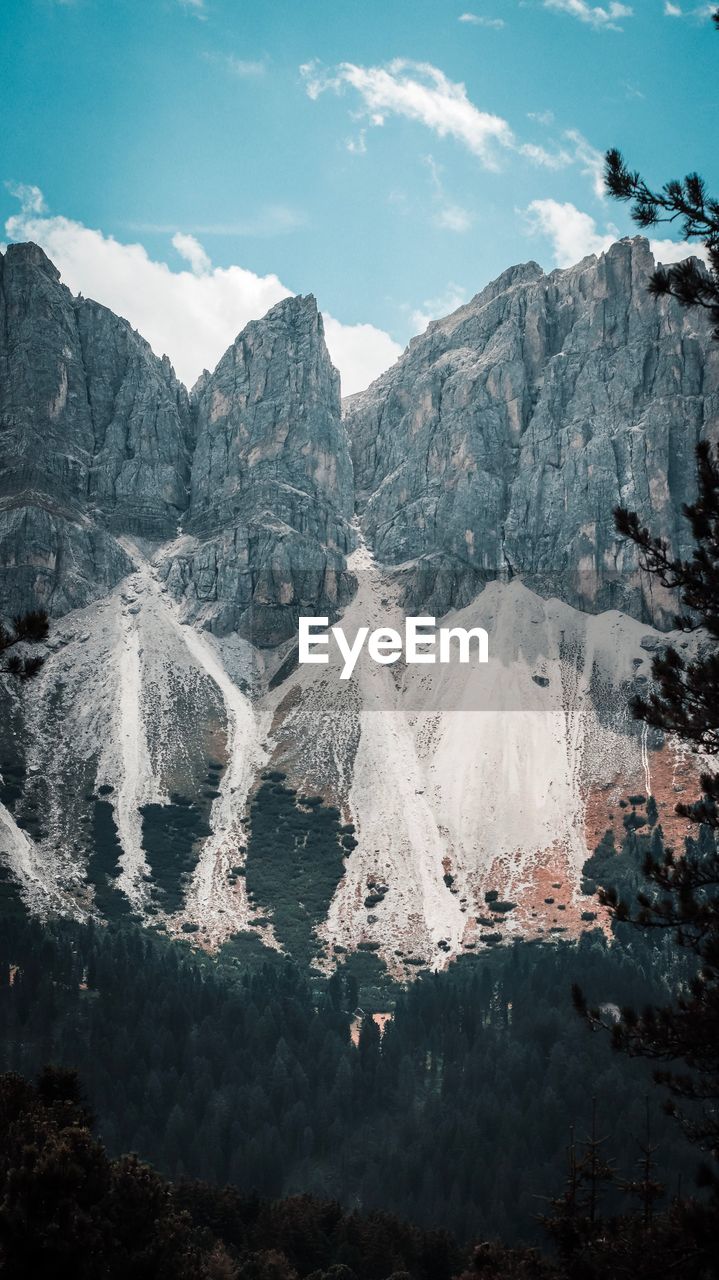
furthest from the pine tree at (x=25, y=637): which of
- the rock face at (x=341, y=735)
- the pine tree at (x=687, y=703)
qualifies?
the rock face at (x=341, y=735)

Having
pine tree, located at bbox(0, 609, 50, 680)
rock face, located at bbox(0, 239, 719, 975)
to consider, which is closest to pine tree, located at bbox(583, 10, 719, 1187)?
pine tree, located at bbox(0, 609, 50, 680)

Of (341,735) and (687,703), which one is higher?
(687,703)

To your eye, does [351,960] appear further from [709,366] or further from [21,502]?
[709,366]

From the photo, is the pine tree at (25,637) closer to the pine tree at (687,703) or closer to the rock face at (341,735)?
the pine tree at (687,703)

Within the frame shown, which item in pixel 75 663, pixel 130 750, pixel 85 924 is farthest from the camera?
pixel 75 663

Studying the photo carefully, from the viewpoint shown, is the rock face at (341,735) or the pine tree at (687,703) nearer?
the pine tree at (687,703)

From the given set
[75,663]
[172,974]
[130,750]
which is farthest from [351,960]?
[75,663]

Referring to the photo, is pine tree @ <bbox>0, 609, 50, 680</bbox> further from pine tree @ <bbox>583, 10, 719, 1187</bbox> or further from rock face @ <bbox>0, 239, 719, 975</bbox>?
rock face @ <bbox>0, 239, 719, 975</bbox>

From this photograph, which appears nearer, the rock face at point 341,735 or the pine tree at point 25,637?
the pine tree at point 25,637

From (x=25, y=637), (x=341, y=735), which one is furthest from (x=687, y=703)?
(x=341, y=735)

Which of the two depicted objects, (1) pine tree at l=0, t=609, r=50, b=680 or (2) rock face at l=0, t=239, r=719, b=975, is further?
(2) rock face at l=0, t=239, r=719, b=975

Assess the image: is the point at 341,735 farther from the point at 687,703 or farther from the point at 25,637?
the point at 25,637
